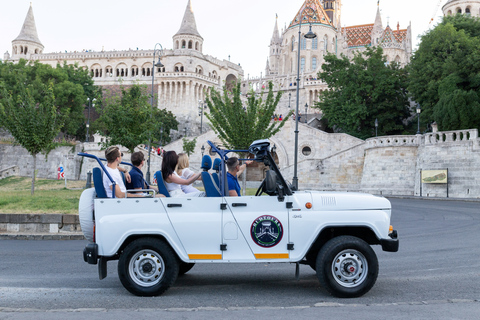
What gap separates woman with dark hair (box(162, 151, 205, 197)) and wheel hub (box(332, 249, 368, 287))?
214 centimetres

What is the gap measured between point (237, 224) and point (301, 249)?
88cm

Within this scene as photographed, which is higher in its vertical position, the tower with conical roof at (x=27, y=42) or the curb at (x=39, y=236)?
the tower with conical roof at (x=27, y=42)

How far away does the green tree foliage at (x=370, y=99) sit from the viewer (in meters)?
44.0

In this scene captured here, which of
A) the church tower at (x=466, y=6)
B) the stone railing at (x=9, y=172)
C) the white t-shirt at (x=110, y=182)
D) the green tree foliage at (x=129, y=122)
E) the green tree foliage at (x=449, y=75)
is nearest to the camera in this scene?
the white t-shirt at (x=110, y=182)

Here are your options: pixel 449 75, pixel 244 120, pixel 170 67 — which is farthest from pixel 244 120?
pixel 170 67

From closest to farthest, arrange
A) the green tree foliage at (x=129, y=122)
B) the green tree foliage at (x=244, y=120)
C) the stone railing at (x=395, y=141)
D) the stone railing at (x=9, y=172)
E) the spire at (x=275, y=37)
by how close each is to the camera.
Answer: the green tree foliage at (x=244, y=120) → the green tree foliage at (x=129, y=122) → the stone railing at (x=395, y=141) → the stone railing at (x=9, y=172) → the spire at (x=275, y=37)

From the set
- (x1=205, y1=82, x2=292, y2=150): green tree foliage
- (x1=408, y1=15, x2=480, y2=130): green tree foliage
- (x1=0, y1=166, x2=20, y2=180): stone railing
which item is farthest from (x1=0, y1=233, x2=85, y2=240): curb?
(x1=0, y1=166, x2=20, y2=180): stone railing

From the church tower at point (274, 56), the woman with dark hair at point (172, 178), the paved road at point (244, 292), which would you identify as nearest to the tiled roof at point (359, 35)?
the church tower at point (274, 56)

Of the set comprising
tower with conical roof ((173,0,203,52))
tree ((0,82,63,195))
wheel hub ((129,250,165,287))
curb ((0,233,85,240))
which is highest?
tower with conical roof ((173,0,203,52))

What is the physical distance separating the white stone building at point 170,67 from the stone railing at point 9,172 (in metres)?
23.4

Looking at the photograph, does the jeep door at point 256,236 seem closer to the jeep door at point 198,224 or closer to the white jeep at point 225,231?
the white jeep at point 225,231

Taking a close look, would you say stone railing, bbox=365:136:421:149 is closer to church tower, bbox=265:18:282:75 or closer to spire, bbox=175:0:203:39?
spire, bbox=175:0:203:39

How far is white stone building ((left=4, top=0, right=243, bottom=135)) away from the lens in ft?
238

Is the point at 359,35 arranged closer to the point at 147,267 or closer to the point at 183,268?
the point at 183,268
